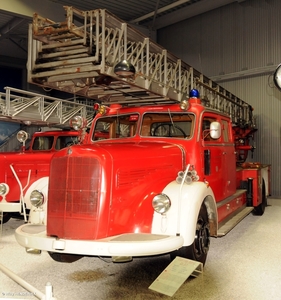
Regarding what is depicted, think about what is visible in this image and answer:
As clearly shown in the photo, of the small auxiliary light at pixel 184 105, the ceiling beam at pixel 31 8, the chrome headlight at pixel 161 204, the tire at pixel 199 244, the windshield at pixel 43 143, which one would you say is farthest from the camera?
the ceiling beam at pixel 31 8

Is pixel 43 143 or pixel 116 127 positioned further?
pixel 43 143

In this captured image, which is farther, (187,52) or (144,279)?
(187,52)

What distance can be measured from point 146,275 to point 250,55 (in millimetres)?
9102

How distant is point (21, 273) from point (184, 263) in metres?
1.75

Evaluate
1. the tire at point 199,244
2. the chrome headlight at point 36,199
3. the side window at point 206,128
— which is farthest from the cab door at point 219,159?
the chrome headlight at point 36,199

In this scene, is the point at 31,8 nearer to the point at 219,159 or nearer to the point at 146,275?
the point at 219,159

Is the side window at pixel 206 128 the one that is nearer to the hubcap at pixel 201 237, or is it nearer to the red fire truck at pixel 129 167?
the red fire truck at pixel 129 167

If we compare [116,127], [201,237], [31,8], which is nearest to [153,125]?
[116,127]

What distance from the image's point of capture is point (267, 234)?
191 inches

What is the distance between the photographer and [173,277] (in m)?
2.43

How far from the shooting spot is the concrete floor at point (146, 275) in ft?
9.04

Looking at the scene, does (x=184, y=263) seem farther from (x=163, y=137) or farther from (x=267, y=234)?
(x=267, y=234)

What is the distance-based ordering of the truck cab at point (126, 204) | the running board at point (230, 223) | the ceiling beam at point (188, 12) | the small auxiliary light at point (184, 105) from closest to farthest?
the truck cab at point (126, 204) < the running board at point (230, 223) < the small auxiliary light at point (184, 105) < the ceiling beam at point (188, 12)


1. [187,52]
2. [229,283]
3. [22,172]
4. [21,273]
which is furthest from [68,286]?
[187,52]
